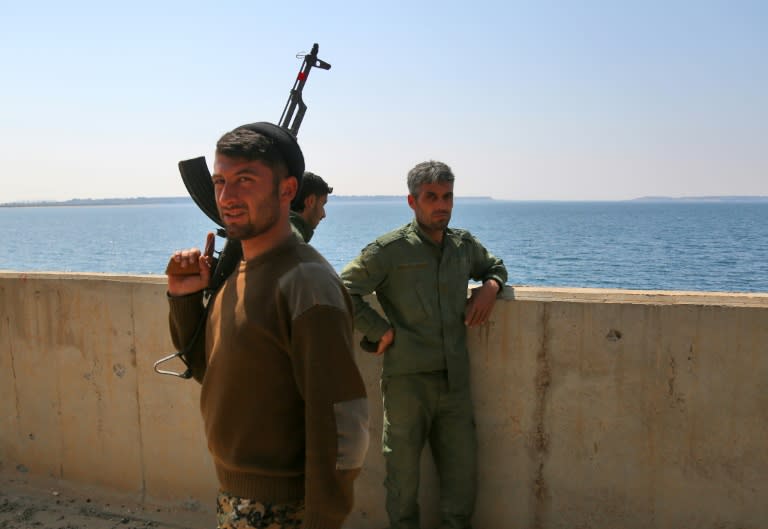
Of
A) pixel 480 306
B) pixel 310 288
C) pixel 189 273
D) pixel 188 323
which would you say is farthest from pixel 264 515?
pixel 480 306

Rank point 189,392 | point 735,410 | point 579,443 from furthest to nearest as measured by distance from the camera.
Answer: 1. point 189,392
2. point 579,443
3. point 735,410

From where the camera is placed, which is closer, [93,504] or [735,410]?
[735,410]

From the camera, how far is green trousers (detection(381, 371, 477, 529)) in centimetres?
354

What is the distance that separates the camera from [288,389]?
1.90 m

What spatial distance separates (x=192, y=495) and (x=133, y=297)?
121 cm

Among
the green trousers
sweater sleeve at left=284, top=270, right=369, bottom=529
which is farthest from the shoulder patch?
the green trousers

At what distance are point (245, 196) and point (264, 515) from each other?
2.81ft

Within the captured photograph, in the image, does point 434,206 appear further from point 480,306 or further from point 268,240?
point 268,240

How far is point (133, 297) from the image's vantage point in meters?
4.26

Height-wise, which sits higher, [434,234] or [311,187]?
[311,187]

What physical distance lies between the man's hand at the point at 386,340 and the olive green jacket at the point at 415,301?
0.02 metres

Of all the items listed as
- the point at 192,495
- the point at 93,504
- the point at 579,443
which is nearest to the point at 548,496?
the point at 579,443

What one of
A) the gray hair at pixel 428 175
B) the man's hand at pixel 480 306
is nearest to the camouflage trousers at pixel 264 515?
the man's hand at pixel 480 306

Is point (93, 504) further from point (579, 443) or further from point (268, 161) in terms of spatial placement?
point (268, 161)
